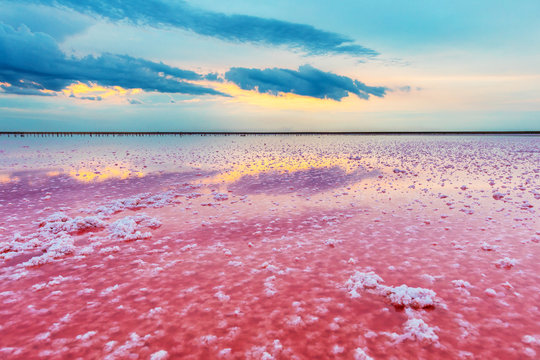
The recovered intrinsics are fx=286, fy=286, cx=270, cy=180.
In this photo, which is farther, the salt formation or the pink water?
the salt formation

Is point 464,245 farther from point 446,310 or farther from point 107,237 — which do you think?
point 107,237

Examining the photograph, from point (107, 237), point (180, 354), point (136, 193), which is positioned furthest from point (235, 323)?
point (136, 193)

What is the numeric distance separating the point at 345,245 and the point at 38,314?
7049 mm

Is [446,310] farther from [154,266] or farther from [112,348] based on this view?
[154,266]

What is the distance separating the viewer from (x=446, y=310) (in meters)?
5.11

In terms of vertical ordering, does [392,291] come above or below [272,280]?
above

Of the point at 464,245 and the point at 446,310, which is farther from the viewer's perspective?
the point at 464,245

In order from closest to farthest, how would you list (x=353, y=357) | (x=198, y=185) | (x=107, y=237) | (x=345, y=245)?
(x=353, y=357)
(x=345, y=245)
(x=107, y=237)
(x=198, y=185)

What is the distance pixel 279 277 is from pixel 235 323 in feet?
5.93

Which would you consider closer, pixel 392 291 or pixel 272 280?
pixel 392 291

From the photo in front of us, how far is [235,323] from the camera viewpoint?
4840mm

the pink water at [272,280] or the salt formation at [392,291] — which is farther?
the salt formation at [392,291]

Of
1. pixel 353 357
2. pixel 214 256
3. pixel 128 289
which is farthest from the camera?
pixel 214 256

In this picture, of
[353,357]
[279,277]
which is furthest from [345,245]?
[353,357]
